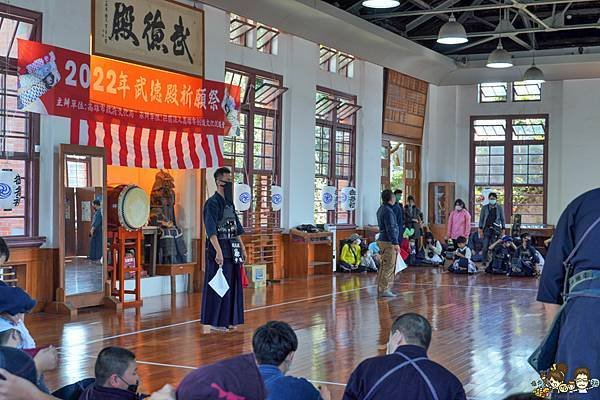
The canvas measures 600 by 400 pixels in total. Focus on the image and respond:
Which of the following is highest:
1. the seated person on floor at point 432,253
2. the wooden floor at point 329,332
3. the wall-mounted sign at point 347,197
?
the wall-mounted sign at point 347,197

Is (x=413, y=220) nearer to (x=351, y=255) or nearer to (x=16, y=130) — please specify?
(x=351, y=255)

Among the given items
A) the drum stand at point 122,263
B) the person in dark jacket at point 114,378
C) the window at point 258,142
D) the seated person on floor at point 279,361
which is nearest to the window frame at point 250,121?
the window at point 258,142

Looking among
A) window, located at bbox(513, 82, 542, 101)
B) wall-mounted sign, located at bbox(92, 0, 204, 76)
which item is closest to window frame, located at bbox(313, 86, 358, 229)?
wall-mounted sign, located at bbox(92, 0, 204, 76)

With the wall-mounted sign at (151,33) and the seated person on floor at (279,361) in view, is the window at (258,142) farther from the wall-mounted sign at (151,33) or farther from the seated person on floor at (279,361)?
the seated person on floor at (279,361)

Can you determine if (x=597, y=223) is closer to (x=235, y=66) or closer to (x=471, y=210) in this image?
(x=235, y=66)

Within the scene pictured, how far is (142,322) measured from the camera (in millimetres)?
7777

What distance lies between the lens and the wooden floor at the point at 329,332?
5.64m

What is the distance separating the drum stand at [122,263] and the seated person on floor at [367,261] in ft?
17.7

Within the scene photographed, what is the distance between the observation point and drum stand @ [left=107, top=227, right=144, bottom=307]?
8.79 meters

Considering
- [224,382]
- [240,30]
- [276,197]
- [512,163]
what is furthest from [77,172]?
[512,163]

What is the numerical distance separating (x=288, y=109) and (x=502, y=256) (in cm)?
430

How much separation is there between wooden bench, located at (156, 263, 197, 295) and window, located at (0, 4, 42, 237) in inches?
75.1

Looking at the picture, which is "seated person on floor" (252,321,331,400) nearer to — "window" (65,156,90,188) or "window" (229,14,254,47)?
"window" (65,156,90,188)

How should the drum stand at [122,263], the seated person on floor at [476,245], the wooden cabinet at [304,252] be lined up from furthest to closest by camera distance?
the seated person on floor at [476,245]
the wooden cabinet at [304,252]
the drum stand at [122,263]
